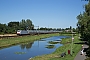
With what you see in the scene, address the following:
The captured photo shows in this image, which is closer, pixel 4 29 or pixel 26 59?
pixel 26 59

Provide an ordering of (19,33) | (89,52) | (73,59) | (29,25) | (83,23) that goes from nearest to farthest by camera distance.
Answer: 1. (89,52)
2. (73,59)
3. (83,23)
4. (19,33)
5. (29,25)

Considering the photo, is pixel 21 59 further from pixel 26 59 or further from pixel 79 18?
pixel 79 18

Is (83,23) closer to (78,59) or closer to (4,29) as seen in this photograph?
(78,59)

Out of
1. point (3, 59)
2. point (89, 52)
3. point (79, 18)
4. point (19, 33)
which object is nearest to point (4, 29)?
point (19, 33)

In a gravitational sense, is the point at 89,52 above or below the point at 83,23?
below

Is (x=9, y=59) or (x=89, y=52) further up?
(x=89, y=52)


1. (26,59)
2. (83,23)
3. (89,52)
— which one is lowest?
(26,59)

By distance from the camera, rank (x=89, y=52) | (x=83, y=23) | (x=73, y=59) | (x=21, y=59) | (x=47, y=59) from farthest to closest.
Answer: (x=83, y=23) → (x=21, y=59) → (x=47, y=59) → (x=73, y=59) → (x=89, y=52)

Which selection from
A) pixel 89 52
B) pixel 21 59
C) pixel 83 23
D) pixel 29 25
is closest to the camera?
pixel 89 52

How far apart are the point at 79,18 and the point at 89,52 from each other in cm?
2699

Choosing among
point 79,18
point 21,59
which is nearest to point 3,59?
point 21,59

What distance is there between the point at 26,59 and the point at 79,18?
20140 millimetres

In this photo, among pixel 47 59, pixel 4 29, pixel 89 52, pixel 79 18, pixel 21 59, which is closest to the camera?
pixel 89 52

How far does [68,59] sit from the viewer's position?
23.9 metres
